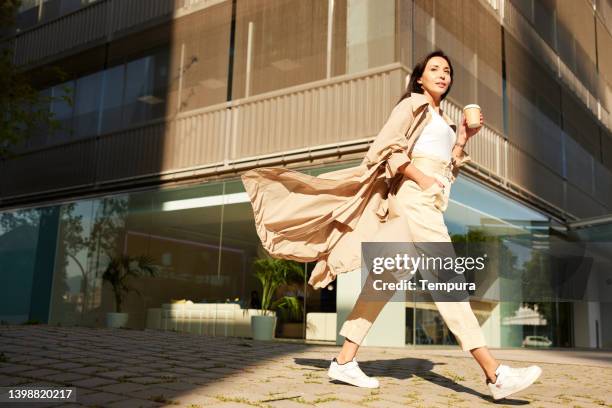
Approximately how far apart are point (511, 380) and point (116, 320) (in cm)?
1046

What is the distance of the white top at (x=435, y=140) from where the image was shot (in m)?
4.47

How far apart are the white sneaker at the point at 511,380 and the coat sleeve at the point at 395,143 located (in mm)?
1383

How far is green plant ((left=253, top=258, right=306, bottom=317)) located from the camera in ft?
35.3

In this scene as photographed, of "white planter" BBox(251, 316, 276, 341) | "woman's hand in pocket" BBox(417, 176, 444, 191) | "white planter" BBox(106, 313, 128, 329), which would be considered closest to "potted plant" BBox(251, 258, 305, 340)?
"white planter" BBox(251, 316, 276, 341)

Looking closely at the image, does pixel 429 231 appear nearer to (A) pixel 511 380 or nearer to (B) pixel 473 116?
(B) pixel 473 116

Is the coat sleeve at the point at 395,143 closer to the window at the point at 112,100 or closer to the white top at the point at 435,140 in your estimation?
the white top at the point at 435,140

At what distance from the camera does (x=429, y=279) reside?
4.57m

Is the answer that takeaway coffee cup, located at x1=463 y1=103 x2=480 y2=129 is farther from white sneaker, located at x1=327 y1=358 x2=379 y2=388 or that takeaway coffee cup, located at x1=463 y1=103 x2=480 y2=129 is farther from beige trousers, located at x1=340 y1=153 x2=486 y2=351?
white sneaker, located at x1=327 y1=358 x2=379 y2=388

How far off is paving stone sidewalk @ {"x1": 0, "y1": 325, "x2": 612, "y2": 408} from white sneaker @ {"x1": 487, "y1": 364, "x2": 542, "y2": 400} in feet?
0.43

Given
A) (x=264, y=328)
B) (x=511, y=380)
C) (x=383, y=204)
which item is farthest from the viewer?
(x=264, y=328)

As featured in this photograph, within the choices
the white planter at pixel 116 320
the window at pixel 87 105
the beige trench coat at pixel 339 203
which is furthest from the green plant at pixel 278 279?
the window at pixel 87 105

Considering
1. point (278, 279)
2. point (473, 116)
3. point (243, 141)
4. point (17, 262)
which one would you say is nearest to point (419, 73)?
point (473, 116)

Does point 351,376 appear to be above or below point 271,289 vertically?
below

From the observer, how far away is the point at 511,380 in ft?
12.4
